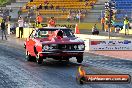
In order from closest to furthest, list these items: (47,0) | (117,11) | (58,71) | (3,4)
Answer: (58,71) < (117,11) < (47,0) < (3,4)

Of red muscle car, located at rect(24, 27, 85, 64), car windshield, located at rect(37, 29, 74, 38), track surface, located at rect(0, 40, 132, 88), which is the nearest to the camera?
track surface, located at rect(0, 40, 132, 88)

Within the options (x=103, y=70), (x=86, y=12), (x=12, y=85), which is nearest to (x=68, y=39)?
(x=103, y=70)

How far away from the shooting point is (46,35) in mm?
17438

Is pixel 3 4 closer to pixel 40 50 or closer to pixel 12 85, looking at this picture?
pixel 40 50

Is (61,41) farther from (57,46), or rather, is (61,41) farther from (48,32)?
(48,32)

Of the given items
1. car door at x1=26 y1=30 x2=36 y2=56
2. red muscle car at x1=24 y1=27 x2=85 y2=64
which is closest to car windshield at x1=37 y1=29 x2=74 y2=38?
red muscle car at x1=24 y1=27 x2=85 y2=64

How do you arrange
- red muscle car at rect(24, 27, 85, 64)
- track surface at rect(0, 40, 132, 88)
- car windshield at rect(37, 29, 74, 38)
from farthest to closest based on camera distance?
car windshield at rect(37, 29, 74, 38)
red muscle car at rect(24, 27, 85, 64)
track surface at rect(0, 40, 132, 88)

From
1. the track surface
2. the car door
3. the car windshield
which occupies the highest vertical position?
the car windshield

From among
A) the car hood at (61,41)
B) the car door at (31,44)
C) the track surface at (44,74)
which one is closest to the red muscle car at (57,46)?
the car hood at (61,41)

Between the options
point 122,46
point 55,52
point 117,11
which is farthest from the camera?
point 117,11

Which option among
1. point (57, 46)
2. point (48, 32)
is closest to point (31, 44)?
point (48, 32)

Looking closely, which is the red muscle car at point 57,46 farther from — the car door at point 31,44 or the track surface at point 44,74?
the track surface at point 44,74

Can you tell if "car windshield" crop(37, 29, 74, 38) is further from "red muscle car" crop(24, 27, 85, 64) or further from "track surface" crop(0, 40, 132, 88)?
"track surface" crop(0, 40, 132, 88)

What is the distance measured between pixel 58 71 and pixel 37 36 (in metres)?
3.39
